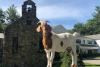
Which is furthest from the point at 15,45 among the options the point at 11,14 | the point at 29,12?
the point at 11,14

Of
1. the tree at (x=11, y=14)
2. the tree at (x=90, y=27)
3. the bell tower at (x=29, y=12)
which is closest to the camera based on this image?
the bell tower at (x=29, y=12)

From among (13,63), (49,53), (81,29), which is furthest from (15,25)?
(81,29)

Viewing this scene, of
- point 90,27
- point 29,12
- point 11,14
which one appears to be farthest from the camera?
point 90,27

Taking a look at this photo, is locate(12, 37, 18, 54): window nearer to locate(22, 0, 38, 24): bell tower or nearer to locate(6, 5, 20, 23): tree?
locate(22, 0, 38, 24): bell tower

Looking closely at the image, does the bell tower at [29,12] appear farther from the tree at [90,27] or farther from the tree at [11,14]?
the tree at [90,27]

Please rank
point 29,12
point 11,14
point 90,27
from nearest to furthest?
point 29,12, point 11,14, point 90,27

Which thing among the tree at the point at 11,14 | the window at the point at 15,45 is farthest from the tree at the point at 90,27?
the window at the point at 15,45

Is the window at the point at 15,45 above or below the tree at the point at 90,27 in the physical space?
below

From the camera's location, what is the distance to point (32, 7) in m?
43.8

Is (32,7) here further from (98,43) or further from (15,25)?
(98,43)

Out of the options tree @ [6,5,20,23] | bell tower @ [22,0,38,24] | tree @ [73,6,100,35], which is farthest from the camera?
tree @ [73,6,100,35]

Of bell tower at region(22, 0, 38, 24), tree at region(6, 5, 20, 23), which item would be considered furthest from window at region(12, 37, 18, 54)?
tree at region(6, 5, 20, 23)

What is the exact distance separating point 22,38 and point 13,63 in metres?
3.11

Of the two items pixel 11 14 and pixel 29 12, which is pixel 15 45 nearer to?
pixel 29 12
